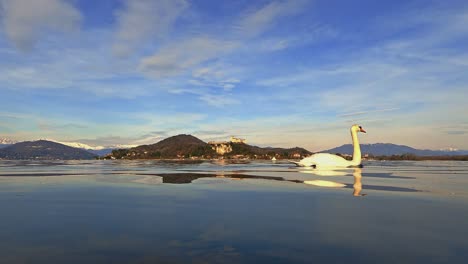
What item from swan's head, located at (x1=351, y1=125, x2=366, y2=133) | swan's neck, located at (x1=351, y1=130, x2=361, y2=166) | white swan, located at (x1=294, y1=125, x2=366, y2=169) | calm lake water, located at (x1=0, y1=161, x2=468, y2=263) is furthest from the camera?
swan's head, located at (x1=351, y1=125, x2=366, y2=133)

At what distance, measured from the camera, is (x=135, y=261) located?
6234 mm

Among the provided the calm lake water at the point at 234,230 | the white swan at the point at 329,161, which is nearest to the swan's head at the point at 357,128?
the white swan at the point at 329,161

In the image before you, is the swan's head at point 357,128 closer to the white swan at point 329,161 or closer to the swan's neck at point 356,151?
the swan's neck at point 356,151

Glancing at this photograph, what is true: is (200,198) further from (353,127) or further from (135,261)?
(353,127)

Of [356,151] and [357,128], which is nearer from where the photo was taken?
[356,151]

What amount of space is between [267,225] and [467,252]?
459 cm

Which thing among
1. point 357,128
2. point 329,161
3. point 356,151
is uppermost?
point 357,128

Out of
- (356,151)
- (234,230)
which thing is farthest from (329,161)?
(234,230)

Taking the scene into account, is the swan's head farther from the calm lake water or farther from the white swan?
the calm lake water

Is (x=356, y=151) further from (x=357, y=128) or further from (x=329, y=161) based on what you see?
(x=329, y=161)

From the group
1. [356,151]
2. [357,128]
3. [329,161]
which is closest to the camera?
[329,161]

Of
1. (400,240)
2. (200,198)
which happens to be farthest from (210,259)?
(200,198)

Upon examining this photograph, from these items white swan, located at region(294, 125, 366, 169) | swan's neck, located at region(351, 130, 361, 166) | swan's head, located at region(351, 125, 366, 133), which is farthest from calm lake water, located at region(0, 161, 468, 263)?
swan's head, located at region(351, 125, 366, 133)

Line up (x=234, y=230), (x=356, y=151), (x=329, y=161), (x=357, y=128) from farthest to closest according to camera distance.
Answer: (x=357, y=128) → (x=356, y=151) → (x=329, y=161) → (x=234, y=230)
